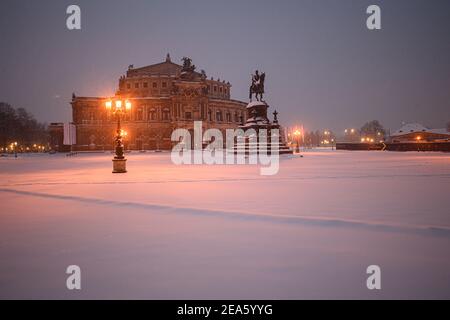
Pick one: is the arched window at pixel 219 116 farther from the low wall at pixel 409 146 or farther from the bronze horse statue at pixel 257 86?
the bronze horse statue at pixel 257 86

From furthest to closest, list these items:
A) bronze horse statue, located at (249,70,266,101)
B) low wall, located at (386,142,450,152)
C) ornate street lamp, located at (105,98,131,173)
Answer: low wall, located at (386,142,450,152) → bronze horse statue, located at (249,70,266,101) → ornate street lamp, located at (105,98,131,173)

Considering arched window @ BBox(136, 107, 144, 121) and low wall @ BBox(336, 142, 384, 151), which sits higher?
arched window @ BBox(136, 107, 144, 121)

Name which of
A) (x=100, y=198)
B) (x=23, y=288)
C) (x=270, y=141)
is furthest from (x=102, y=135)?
(x=23, y=288)

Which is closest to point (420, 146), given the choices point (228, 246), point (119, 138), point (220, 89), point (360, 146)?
point (360, 146)

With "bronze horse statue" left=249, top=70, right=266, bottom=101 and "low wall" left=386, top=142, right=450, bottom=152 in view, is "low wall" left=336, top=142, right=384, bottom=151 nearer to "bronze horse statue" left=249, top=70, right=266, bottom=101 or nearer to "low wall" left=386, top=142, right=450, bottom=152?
"low wall" left=386, top=142, right=450, bottom=152

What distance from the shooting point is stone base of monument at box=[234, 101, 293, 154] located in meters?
37.1

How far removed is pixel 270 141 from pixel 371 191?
2834cm

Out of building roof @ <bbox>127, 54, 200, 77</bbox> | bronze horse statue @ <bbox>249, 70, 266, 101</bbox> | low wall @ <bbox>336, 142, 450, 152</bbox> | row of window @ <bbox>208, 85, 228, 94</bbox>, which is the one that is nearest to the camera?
bronze horse statue @ <bbox>249, 70, 266, 101</bbox>

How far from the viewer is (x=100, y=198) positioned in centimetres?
909

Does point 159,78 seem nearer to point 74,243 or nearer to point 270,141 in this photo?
point 270,141

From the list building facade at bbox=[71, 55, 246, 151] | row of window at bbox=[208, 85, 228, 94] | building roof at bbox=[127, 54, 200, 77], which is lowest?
building facade at bbox=[71, 55, 246, 151]

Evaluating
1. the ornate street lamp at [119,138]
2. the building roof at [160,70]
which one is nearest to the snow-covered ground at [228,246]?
the ornate street lamp at [119,138]

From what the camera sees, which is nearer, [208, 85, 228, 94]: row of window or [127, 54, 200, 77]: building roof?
[127, 54, 200, 77]: building roof

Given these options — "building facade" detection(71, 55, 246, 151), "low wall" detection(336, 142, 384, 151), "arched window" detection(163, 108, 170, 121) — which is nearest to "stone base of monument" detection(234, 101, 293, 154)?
"low wall" detection(336, 142, 384, 151)
